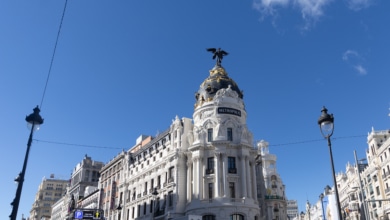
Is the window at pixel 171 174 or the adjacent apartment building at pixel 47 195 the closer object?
the window at pixel 171 174

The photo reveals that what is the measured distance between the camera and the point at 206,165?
50.4 m

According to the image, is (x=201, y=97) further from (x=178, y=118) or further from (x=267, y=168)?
(x=267, y=168)

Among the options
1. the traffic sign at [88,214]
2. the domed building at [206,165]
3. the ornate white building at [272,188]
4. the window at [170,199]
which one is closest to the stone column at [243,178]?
the domed building at [206,165]

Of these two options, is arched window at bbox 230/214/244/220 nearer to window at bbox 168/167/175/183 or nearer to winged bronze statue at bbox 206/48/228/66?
window at bbox 168/167/175/183

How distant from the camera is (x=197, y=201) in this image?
157ft

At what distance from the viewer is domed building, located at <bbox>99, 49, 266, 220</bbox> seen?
156ft

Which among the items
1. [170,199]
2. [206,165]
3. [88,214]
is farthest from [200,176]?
[88,214]

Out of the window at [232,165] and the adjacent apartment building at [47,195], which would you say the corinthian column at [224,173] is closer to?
the window at [232,165]

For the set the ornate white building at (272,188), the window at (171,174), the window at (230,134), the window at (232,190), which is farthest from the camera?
the ornate white building at (272,188)

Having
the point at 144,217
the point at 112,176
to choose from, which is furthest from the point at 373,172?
the point at 112,176

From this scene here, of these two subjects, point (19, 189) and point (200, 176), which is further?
point (200, 176)

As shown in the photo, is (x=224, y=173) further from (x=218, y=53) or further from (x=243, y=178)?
(x=218, y=53)

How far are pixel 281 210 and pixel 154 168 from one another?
96.8ft

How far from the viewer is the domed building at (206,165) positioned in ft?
156
